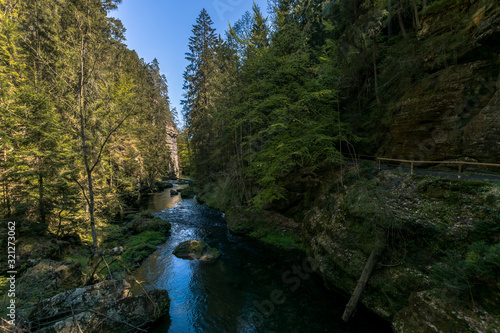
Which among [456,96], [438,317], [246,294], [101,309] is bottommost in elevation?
[246,294]

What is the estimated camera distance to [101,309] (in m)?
5.89

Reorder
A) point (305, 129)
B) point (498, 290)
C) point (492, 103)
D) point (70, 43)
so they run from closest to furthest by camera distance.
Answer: point (498, 290)
point (492, 103)
point (70, 43)
point (305, 129)

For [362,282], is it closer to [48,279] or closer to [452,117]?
[452,117]

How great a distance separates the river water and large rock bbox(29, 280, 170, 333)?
2.53ft

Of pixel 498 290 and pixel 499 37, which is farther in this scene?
pixel 499 37

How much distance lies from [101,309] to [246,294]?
211 inches

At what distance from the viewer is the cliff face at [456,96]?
7.74 m

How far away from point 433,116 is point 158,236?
741 inches

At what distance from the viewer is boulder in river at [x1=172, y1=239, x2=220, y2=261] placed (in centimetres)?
1133

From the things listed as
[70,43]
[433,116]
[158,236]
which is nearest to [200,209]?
[158,236]

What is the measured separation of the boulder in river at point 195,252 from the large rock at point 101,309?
13.1 ft

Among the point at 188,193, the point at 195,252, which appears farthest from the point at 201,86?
the point at 195,252

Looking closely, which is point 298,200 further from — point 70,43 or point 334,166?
point 70,43

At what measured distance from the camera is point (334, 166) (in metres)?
13.2
